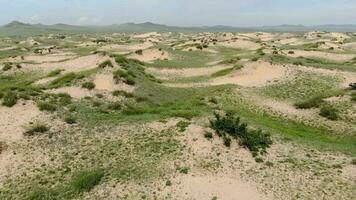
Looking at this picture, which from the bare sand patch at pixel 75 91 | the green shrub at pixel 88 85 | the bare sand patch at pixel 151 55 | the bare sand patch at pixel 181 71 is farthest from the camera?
the bare sand patch at pixel 151 55

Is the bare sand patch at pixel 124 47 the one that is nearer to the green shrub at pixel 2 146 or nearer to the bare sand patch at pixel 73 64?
the bare sand patch at pixel 73 64

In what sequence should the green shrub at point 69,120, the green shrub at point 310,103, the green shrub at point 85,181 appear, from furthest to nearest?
1. the green shrub at point 310,103
2. the green shrub at point 69,120
3. the green shrub at point 85,181

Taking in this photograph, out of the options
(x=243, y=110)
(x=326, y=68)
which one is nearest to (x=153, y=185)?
(x=243, y=110)

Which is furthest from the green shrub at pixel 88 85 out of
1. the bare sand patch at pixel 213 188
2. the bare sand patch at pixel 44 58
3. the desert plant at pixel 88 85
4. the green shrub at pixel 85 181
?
the bare sand patch at pixel 44 58

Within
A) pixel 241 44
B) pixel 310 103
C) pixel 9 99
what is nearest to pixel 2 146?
pixel 9 99

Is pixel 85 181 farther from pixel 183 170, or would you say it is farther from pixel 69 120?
pixel 69 120

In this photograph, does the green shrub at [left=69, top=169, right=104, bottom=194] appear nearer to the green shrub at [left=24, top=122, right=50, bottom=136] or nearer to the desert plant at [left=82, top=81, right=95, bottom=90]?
the green shrub at [left=24, top=122, right=50, bottom=136]
